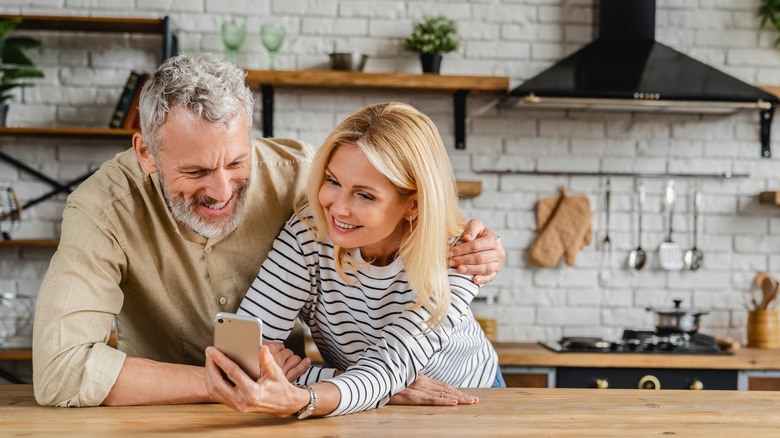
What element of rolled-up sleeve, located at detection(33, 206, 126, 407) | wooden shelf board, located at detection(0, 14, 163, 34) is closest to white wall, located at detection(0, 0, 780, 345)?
wooden shelf board, located at detection(0, 14, 163, 34)

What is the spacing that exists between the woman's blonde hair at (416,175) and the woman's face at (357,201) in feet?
0.07

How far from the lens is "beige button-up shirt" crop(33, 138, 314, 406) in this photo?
148cm

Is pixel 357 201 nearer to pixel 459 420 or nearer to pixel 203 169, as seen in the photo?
pixel 203 169

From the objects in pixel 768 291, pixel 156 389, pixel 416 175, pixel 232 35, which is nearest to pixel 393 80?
pixel 232 35

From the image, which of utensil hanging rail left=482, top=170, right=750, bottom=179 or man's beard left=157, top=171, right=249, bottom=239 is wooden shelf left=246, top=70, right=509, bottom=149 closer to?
utensil hanging rail left=482, top=170, right=750, bottom=179

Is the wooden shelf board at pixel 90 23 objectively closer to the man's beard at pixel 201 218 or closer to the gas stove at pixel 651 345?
the man's beard at pixel 201 218

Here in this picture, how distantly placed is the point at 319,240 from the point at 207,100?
38cm

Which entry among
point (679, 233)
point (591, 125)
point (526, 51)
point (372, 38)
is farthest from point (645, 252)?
point (372, 38)

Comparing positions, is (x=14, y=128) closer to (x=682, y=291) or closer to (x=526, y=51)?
(x=526, y=51)

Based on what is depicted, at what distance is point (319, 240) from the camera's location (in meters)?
1.61

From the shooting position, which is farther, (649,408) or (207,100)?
(207,100)

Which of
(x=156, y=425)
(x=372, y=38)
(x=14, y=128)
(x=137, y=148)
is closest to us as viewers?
(x=156, y=425)

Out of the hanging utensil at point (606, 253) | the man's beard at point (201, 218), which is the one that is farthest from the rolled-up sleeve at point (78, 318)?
the hanging utensil at point (606, 253)

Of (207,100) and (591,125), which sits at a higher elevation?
(591,125)
